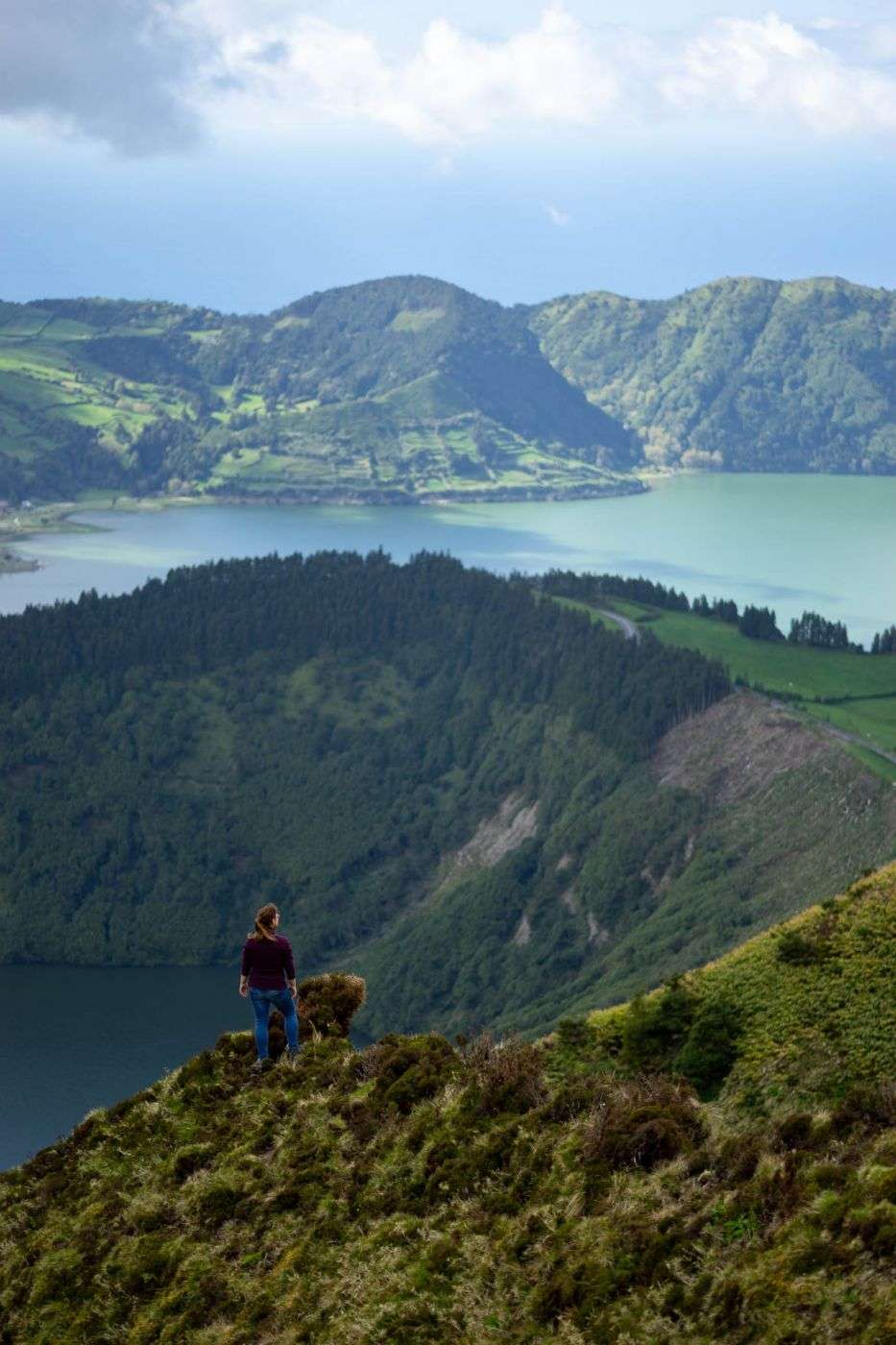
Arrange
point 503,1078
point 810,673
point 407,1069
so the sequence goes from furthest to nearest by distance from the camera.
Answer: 1. point 810,673
2. point 407,1069
3. point 503,1078

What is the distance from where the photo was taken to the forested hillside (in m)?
124

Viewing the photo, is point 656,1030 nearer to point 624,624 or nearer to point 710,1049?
point 710,1049

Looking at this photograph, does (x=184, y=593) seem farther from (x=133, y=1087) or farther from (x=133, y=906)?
(x=133, y=1087)

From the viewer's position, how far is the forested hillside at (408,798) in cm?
12362

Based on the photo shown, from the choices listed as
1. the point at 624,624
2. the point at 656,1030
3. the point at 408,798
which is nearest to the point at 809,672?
the point at 624,624

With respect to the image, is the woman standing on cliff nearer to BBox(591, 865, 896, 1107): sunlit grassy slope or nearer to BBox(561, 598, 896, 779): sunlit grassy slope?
BBox(591, 865, 896, 1107): sunlit grassy slope

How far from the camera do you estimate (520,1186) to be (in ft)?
77.5

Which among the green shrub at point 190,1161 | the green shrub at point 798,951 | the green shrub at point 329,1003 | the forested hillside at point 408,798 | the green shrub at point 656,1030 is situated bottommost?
the forested hillside at point 408,798

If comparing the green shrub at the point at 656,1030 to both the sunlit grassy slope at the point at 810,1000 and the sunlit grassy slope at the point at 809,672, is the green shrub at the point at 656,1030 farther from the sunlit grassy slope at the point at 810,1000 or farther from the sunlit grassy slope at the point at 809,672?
the sunlit grassy slope at the point at 809,672

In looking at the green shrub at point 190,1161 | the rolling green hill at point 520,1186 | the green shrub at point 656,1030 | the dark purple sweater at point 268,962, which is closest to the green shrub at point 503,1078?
the rolling green hill at point 520,1186

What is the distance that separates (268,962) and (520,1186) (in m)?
6.78

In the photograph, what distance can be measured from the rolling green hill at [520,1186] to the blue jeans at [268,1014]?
540mm

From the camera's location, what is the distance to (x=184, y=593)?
19738cm

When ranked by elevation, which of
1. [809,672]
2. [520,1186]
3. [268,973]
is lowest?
[809,672]
